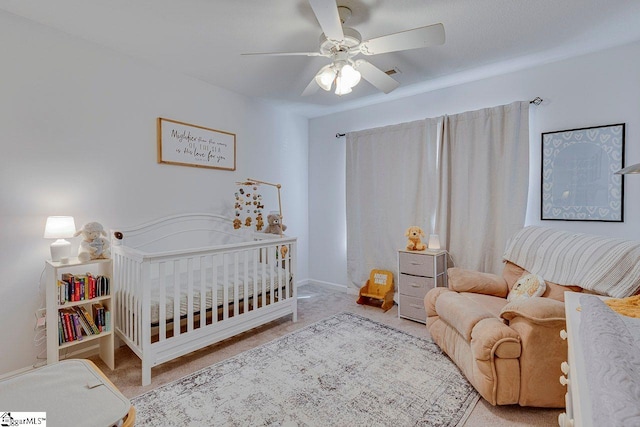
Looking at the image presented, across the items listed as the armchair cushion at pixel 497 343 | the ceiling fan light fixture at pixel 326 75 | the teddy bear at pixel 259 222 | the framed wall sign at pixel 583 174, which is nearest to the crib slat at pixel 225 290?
Result: the teddy bear at pixel 259 222

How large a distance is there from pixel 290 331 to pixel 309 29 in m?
2.47

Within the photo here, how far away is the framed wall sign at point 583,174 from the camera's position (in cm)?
238

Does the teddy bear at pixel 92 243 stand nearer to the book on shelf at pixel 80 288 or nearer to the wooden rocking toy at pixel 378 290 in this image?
the book on shelf at pixel 80 288

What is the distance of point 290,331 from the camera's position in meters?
2.81

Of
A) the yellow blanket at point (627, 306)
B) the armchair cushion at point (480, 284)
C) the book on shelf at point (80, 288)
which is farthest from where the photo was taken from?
the armchair cushion at point (480, 284)

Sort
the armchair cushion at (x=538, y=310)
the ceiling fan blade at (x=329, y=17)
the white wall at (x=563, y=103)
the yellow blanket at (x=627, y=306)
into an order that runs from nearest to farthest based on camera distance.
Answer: the yellow blanket at (x=627, y=306) < the ceiling fan blade at (x=329, y=17) < the armchair cushion at (x=538, y=310) < the white wall at (x=563, y=103)

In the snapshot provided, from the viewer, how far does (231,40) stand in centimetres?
230

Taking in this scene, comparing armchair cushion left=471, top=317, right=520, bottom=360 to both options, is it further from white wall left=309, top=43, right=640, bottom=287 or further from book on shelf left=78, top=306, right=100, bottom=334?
book on shelf left=78, top=306, right=100, bottom=334

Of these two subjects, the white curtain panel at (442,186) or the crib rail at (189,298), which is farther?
the white curtain panel at (442,186)

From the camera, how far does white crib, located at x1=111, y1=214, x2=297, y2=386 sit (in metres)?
2.05

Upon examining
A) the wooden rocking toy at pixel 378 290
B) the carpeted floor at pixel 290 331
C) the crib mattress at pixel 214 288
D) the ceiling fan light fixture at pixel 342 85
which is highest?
the ceiling fan light fixture at pixel 342 85

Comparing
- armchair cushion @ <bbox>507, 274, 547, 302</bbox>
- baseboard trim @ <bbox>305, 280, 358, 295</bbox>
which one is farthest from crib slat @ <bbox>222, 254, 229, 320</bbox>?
armchair cushion @ <bbox>507, 274, 547, 302</bbox>

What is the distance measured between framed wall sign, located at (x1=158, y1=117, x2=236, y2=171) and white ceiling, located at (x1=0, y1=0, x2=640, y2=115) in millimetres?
536

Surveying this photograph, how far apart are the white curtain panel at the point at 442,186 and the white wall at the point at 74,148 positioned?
1.73m
